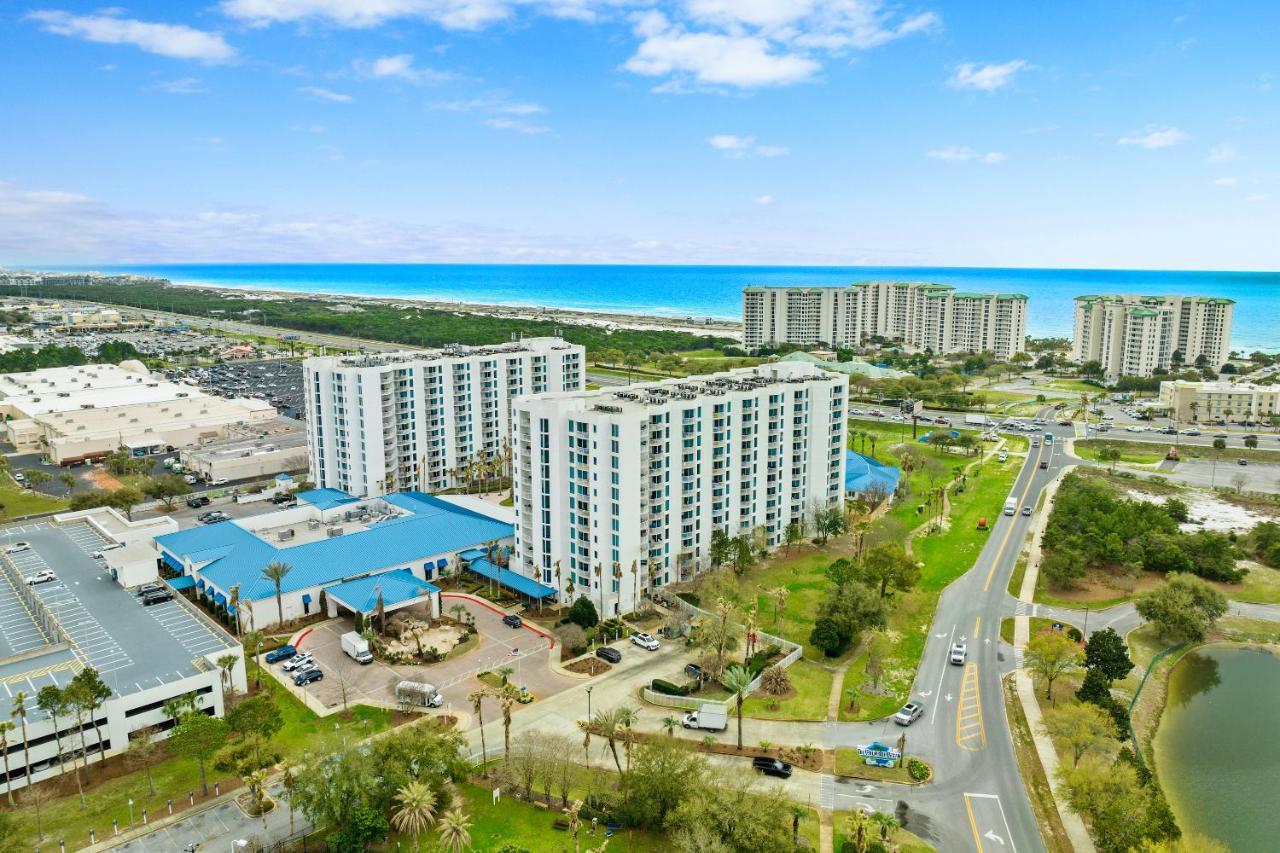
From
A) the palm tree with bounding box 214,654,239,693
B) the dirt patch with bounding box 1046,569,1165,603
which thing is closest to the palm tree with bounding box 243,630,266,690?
the palm tree with bounding box 214,654,239,693

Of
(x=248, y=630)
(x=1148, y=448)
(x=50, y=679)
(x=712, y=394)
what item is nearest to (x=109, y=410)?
(x=248, y=630)

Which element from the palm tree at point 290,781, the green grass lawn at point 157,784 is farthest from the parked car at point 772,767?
the palm tree at point 290,781

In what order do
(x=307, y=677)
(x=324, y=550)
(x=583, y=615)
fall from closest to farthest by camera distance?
(x=307, y=677)
(x=583, y=615)
(x=324, y=550)

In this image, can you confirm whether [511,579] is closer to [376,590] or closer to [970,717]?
[376,590]

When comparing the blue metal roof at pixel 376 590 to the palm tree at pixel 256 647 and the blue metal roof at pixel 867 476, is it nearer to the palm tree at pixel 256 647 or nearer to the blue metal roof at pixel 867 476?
the palm tree at pixel 256 647

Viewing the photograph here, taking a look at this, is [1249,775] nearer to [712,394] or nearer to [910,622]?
[910,622]

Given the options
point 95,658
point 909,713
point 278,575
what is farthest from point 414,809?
point 909,713

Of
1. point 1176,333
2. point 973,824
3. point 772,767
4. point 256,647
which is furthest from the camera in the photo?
point 1176,333
